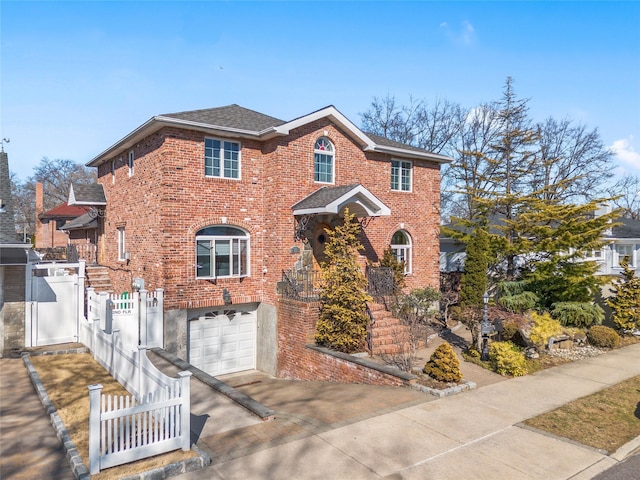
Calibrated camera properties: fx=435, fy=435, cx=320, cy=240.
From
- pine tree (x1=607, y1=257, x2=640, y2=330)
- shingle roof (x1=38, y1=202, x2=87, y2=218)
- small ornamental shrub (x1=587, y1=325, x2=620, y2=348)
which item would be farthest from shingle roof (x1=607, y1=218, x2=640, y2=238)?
shingle roof (x1=38, y1=202, x2=87, y2=218)

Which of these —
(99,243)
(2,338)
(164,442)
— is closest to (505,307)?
(164,442)

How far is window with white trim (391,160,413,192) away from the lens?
18.9 meters

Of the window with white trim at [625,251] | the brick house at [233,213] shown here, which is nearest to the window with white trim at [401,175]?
the brick house at [233,213]

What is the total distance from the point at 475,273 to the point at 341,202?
7595 millimetres

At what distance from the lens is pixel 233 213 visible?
15.1 m

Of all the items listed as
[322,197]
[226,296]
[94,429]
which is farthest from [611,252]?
[94,429]

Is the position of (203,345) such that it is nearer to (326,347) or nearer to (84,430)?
(326,347)

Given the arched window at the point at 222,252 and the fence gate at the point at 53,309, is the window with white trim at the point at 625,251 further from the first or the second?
the fence gate at the point at 53,309

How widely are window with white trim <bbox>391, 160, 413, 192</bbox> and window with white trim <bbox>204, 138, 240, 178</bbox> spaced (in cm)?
705

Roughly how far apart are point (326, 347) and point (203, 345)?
4550mm

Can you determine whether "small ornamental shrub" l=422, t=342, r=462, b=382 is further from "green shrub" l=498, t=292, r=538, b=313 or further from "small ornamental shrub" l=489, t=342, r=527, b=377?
"green shrub" l=498, t=292, r=538, b=313

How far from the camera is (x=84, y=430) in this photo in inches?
275

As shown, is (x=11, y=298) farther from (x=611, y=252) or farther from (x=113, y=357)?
(x=611, y=252)

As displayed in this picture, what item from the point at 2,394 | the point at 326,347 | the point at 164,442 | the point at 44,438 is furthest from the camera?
the point at 326,347
